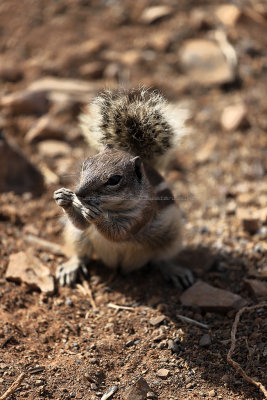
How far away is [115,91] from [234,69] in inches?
142

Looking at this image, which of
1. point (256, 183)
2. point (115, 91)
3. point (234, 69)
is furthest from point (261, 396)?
point (234, 69)

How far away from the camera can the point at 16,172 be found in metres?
5.84

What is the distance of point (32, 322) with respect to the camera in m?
4.00

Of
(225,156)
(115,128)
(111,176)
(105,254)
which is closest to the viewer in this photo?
(111,176)

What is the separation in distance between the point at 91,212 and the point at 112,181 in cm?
33

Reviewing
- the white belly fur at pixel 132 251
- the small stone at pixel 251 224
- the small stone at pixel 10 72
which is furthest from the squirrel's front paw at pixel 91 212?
the small stone at pixel 10 72

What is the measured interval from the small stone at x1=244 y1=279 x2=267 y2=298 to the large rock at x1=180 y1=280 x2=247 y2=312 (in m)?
0.17

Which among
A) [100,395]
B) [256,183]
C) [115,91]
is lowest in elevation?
[100,395]

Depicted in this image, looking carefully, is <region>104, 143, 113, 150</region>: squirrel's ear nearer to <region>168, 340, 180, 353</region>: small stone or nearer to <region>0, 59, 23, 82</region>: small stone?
<region>168, 340, 180, 353</region>: small stone

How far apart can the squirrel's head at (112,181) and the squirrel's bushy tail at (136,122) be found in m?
0.24

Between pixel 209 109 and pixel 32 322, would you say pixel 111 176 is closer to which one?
pixel 32 322

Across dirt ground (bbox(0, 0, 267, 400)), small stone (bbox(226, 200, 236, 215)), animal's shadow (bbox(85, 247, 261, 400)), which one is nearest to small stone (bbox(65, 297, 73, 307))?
dirt ground (bbox(0, 0, 267, 400))

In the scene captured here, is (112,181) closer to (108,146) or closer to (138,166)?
(138,166)

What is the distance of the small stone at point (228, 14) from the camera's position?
8.08 m
